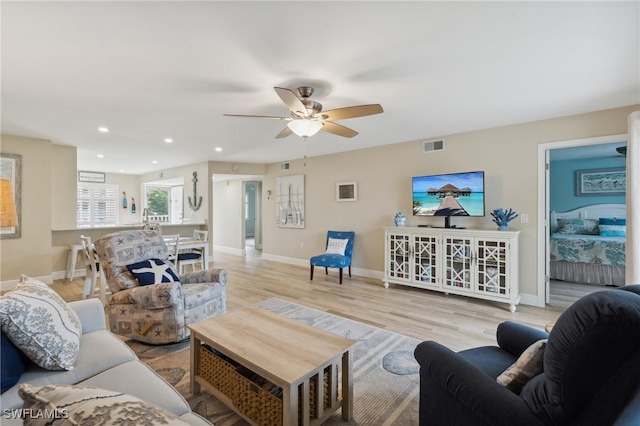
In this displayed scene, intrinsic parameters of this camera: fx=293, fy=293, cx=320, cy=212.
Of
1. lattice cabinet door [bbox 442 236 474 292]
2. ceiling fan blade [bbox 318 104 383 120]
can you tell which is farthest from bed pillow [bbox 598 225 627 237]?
ceiling fan blade [bbox 318 104 383 120]

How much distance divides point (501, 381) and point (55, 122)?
5.27 meters

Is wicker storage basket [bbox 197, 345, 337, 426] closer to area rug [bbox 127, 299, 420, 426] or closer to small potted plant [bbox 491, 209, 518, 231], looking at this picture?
area rug [bbox 127, 299, 420, 426]

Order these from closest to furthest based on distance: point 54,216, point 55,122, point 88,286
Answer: point 55,122, point 88,286, point 54,216

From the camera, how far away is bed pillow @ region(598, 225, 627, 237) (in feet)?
16.4

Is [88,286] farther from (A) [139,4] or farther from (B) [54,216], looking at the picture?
(A) [139,4]

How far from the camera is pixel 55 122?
3.80m

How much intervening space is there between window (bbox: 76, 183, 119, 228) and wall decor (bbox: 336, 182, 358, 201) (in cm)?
781

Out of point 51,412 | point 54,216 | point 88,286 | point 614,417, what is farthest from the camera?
point 54,216

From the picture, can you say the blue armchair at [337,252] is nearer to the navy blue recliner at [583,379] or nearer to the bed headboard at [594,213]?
the navy blue recliner at [583,379]

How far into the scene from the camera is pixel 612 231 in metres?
5.08

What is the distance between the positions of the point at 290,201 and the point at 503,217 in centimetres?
425

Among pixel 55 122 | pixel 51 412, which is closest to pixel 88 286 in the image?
pixel 55 122

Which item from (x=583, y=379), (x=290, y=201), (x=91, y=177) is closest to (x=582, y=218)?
(x=290, y=201)

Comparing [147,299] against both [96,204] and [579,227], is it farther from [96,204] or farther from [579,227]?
[96,204]
